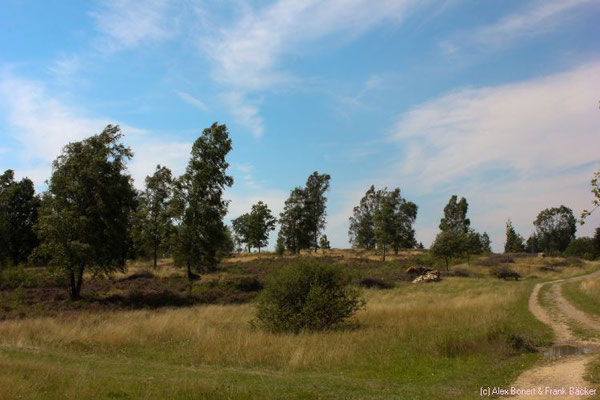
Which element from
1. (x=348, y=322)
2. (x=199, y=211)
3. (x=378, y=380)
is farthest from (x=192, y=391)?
(x=199, y=211)

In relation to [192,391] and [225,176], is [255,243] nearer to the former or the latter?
[225,176]

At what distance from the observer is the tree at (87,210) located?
31203mm

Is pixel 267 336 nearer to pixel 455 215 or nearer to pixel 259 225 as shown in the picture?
pixel 259 225

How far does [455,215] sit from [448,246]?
48193 millimetres

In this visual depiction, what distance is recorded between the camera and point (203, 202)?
38.2 m

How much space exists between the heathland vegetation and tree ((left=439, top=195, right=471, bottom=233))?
48916 mm

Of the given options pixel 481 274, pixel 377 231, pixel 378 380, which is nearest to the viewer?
pixel 378 380

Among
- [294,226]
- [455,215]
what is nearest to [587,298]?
[294,226]

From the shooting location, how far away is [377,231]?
6981cm

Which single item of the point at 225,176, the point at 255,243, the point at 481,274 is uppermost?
the point at 225,176

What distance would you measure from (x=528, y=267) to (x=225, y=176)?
46.9 metres

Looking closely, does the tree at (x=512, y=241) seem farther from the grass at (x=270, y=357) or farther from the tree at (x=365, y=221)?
the grass at (x=270, y=357)

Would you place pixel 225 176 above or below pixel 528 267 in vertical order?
above

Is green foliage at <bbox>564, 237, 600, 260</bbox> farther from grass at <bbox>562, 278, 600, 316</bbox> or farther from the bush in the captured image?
the bush
